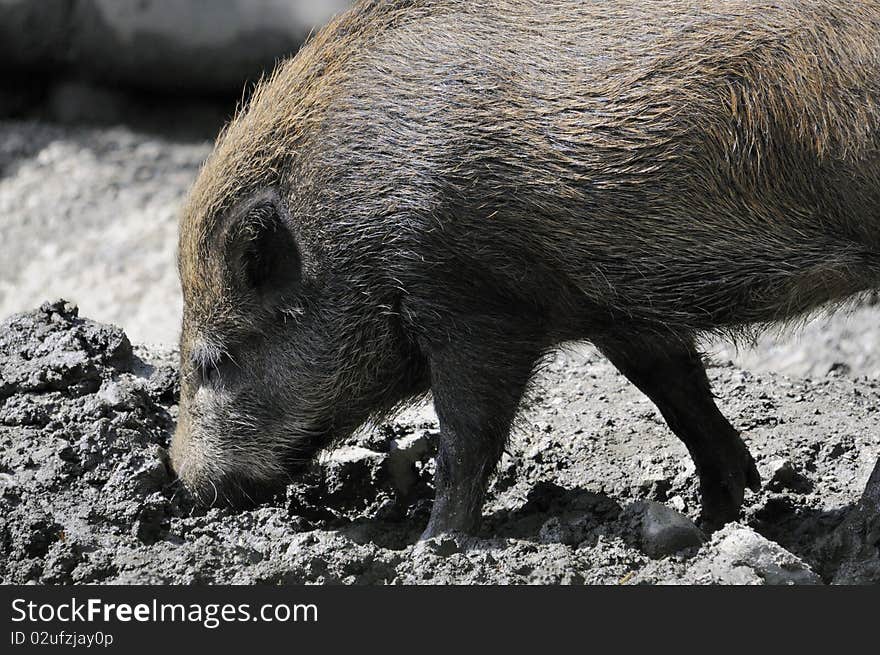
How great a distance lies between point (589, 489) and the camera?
4805 mm

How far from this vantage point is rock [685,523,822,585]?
134 inches

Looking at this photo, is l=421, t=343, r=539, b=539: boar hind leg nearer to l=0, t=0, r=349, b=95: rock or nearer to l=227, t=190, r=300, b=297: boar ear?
l=227, t=190, r=300, b=297: boar ear

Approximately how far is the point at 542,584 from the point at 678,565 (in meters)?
0.39

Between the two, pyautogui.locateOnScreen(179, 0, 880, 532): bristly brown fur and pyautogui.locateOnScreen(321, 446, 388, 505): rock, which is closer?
pyautogui.locateOnScreen(179, 0, 880, 532): bristly brown fur

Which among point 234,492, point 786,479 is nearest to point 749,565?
point 786,479

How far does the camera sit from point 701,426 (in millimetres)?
4551

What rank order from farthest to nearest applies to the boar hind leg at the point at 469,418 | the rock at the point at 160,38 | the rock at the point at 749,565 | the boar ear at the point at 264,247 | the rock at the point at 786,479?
1. the rock at the point at 160,38
2. the rock at the point at 786,479
3. the boar ear at the point at 264,247
4. the boar hind leg at the point at 469,418
5. the rock at the point at 749,565

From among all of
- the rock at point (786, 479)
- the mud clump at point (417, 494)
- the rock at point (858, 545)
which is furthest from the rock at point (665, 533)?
the rock at point (786, 479)

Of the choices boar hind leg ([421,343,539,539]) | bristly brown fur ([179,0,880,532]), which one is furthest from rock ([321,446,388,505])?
boar hind leg ([421,343,539,539])

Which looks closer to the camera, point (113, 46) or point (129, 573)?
point (129, 573)

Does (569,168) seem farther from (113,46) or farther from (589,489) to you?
(113,46)

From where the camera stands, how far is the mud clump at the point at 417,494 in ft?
11.9

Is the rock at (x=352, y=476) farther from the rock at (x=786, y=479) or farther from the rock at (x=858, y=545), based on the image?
the rock at (x=858, y=545)

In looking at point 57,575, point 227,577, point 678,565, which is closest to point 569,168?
point 678,565
